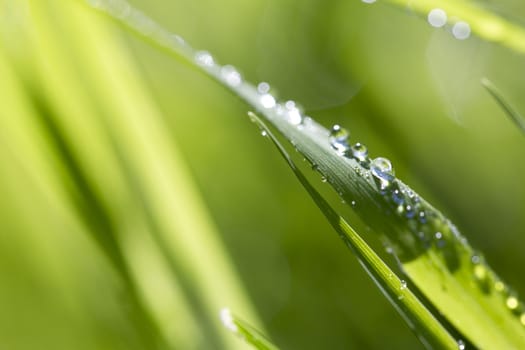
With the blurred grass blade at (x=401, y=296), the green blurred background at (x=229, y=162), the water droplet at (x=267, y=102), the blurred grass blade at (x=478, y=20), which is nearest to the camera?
the blurred grass blade at (x=401, y=296)

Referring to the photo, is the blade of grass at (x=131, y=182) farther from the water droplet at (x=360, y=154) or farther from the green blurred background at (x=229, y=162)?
the water droplet at (x=360, y=154)

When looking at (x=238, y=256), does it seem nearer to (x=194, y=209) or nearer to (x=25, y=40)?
(x=194, y=209)

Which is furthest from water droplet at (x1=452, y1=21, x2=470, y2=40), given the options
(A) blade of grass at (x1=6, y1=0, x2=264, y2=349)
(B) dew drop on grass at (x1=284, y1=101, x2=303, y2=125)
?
(A) blade of grass at (x1=6, y1=0, x2=264, y2=349)

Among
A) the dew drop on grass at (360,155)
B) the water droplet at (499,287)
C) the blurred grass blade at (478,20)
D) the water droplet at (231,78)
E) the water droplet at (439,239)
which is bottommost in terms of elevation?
the water droplet at (499,287)

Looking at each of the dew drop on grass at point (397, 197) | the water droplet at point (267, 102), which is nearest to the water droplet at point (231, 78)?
the water droplet at point (267, 102)

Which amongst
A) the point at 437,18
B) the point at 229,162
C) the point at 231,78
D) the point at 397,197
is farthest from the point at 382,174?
the point at 229,162
